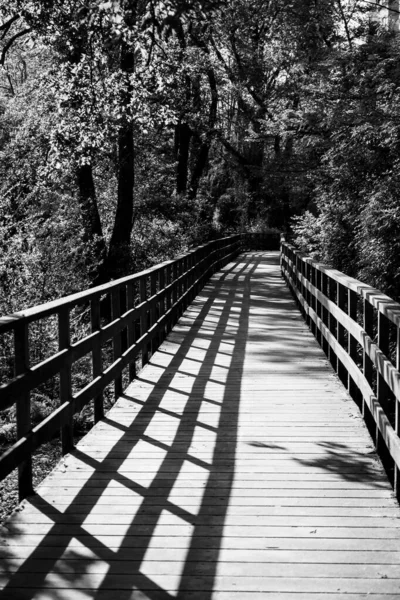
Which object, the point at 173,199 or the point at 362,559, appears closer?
the point at 362,559

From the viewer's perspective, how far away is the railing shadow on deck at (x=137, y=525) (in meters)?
3.97

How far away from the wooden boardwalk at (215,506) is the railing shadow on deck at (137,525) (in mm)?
12

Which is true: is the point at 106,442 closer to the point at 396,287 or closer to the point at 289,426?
→ the point at 289,426

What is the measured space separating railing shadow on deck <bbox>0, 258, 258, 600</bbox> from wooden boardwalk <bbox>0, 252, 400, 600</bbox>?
12mm

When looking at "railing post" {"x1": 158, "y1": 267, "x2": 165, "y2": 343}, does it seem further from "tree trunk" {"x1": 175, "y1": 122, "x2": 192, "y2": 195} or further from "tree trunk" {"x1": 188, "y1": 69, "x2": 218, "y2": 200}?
"tree trunk" {"x1": 175, "y1": 122, "x2": 192, "y2": 195}

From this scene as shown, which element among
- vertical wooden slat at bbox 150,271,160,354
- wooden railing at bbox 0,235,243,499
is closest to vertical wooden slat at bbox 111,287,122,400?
wooden railing at bbox 0,235,243,499

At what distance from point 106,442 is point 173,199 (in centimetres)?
2530

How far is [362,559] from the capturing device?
426cm

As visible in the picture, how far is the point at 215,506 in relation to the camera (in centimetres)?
511

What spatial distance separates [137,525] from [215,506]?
58 cm

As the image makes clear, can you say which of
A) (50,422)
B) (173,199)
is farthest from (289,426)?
(173,199)

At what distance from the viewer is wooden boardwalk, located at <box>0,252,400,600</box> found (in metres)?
4.00

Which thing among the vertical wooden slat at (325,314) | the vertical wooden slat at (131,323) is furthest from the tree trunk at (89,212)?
the vertical wooden slat at (131,323)

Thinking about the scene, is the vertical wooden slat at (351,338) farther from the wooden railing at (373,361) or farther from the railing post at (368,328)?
the railing post at (368,328)
